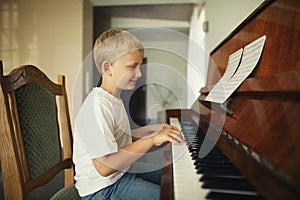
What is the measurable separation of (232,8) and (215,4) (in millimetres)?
630

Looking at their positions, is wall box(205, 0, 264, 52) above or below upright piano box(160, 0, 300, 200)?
above

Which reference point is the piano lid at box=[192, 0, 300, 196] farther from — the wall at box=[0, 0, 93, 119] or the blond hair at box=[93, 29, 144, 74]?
the wall at box=[0, 0, 93, 119]

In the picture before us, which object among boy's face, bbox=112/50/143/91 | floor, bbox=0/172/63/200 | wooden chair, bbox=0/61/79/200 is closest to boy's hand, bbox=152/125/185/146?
boy's face, bbox=112/50/143/91

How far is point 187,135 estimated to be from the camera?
0.90m

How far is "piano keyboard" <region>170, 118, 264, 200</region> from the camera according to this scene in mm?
406

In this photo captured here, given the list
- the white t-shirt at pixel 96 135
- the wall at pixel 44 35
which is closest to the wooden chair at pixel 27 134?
the white t-shirt at pixel 96 135

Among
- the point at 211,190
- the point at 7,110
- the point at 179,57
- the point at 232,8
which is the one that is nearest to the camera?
the point at 211,190

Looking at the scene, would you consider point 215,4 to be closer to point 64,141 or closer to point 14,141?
point 64,141

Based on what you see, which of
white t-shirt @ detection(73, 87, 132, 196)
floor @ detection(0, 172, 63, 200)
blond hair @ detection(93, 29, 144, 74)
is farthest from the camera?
floor @ detection(0, 172, 63, 200)

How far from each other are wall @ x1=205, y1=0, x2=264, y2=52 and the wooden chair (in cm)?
126

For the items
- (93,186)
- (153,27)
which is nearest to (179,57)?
(153,27)

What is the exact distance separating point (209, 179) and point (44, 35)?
141 inches

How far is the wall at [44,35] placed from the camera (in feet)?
11.4

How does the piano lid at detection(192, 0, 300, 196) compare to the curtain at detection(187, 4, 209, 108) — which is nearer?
the piano lid at detection(192, 0, 300, 196)
